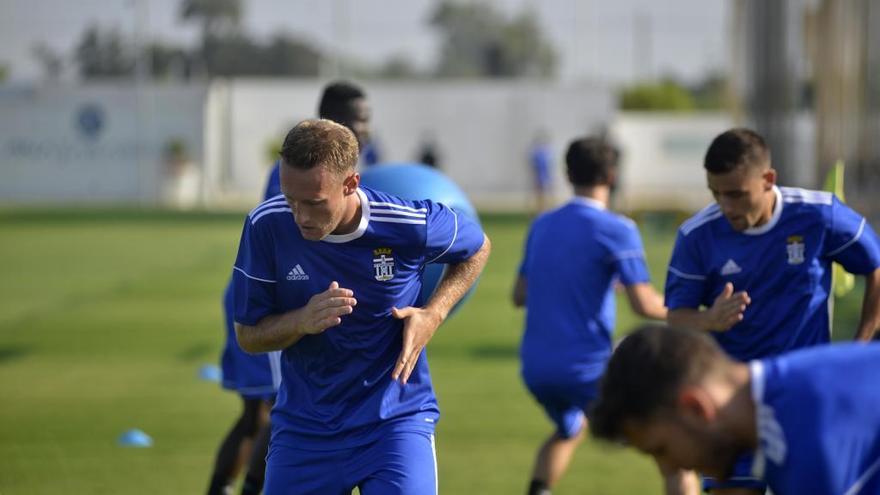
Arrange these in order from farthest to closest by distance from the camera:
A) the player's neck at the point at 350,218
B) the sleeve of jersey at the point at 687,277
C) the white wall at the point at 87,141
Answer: the white wall at the point at 87,141, the sleeve of jersey at the point at 687,277, the player's neck at the point at 350,218

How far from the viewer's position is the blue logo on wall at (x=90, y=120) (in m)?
42.2

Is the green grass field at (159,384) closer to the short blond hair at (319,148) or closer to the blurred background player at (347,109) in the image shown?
the short blond hair at (319,148)

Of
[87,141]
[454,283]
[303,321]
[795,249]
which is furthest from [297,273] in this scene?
[87,141]

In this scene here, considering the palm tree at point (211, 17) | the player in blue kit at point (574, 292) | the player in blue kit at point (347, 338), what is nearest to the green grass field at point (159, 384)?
the player in blue kit at point (574, 292)

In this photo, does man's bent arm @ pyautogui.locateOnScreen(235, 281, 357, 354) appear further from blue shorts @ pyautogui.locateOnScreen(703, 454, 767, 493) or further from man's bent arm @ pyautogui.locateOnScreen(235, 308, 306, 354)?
blue shorts @ pyautogui.locateOnScreen(703, 454, 767, 493)

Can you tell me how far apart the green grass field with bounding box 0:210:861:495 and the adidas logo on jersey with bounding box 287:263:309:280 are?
1.78m

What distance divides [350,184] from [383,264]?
38 cm

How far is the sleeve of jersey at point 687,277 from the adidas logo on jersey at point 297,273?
5.90 ft

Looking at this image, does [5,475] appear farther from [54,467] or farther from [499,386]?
[499,386]

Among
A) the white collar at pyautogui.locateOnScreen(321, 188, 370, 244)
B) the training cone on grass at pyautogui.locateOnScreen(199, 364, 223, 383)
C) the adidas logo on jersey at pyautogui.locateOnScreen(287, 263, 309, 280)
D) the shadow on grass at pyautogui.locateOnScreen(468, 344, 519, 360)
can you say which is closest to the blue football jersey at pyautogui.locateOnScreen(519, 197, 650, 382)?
the white collar at pyautogui.locateOnScreen(321, 188, 370, 244)

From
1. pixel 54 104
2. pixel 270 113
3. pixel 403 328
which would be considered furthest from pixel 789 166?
pixel 403 328

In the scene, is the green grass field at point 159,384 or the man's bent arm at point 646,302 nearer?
the man's bent arm at point 646,302

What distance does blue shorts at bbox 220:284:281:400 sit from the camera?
704cm

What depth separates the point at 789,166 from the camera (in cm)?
3180
